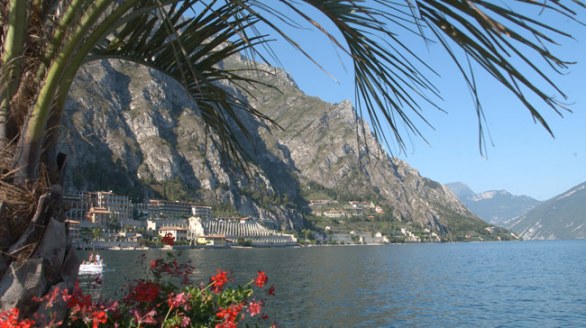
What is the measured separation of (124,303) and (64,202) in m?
0.80

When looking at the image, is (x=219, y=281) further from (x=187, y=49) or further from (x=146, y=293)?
(x=187, y=49)

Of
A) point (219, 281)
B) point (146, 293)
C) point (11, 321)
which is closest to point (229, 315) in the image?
point (219, 281)

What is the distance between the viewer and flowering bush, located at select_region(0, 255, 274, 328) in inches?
94.7

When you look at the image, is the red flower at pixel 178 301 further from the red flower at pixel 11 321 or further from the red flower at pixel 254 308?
the red flower at pixel 11 321

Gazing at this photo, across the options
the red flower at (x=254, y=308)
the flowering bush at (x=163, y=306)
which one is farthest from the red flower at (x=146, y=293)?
the red flower at (x=254, y=308)

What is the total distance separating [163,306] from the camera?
2.99m

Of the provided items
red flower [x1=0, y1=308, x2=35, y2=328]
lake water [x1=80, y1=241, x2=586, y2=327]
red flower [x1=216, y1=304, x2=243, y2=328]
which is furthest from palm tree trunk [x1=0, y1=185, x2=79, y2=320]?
lake water [x1=80, y1=241, x2=586, y2=327]

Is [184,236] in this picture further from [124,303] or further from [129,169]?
[124,303]

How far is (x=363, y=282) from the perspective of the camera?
45312 mm

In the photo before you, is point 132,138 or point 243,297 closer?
point 243,297

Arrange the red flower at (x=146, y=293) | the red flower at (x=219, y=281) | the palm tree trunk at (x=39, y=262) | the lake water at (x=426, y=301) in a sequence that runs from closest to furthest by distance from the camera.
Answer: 1. the palm tree trunk at (x=39, y=262)
2. the red flower at (x=146, y=293)
3. the red flower at (x=219, y=281)
4. the lake water at (x=426, y=301)

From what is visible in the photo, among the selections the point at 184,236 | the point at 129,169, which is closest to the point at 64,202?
the point at 184,236

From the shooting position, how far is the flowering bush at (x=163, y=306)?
241 centimetres

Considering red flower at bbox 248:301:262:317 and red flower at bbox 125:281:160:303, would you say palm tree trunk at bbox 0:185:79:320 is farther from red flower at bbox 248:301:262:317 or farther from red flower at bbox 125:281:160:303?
red flower at bbox 248:301:262:317
